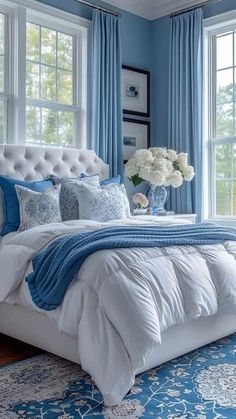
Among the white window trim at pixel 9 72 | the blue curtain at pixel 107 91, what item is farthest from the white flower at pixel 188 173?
the white window trim at pixel 9 72

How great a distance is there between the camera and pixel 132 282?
2.25 meters

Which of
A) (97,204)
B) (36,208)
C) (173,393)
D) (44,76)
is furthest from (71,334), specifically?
(44,76)

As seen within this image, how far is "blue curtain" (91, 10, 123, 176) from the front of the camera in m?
4.79

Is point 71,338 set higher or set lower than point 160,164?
lower

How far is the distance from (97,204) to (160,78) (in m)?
2.47

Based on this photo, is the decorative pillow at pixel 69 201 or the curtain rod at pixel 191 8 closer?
the decorative pillow at pixel 69 201

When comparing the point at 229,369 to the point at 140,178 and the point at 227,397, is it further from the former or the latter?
the point at 140,178

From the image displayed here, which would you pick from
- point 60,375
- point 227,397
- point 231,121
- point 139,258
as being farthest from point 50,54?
point 227,397

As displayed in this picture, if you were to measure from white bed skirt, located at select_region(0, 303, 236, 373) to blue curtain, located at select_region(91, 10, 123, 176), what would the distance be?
92.4 inches

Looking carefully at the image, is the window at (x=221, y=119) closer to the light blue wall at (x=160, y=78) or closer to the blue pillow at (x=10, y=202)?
the light blue wall at (x=160, y=78)

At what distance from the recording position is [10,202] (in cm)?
356

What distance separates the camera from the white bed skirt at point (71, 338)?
2.46 metres

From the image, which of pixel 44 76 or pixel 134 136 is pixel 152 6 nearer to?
pixel 134 136

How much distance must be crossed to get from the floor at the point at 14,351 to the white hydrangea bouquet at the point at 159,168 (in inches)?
86.7
